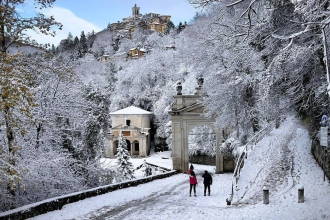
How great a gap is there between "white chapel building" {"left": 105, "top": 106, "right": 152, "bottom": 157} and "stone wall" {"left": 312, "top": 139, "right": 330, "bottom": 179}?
143 feet

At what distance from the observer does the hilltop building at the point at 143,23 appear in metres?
154

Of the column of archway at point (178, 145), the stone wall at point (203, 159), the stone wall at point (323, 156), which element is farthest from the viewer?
the stone wall at point (203, 159)

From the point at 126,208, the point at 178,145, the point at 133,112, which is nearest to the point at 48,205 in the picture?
the point at 126,208

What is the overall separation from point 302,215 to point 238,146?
60.2ft

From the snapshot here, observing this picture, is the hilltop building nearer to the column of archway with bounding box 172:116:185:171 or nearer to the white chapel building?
the white chapel building

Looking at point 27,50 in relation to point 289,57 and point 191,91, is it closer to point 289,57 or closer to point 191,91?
point 289,57

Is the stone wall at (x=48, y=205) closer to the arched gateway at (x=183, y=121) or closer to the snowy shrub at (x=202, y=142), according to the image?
the arched gateway at (x=183, y=121)

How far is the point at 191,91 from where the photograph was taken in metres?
56.9

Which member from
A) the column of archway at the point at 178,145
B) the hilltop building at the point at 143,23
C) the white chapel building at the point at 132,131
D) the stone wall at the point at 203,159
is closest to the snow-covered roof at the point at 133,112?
the white chapel building at the point at 132,131

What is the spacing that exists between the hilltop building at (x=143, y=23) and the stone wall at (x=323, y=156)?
135 metres

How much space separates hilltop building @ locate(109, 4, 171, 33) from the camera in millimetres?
153625

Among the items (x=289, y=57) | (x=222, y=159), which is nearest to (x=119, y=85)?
(x=222, y=159)

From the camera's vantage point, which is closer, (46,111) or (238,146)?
(46,111)

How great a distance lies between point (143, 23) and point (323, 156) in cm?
14903
